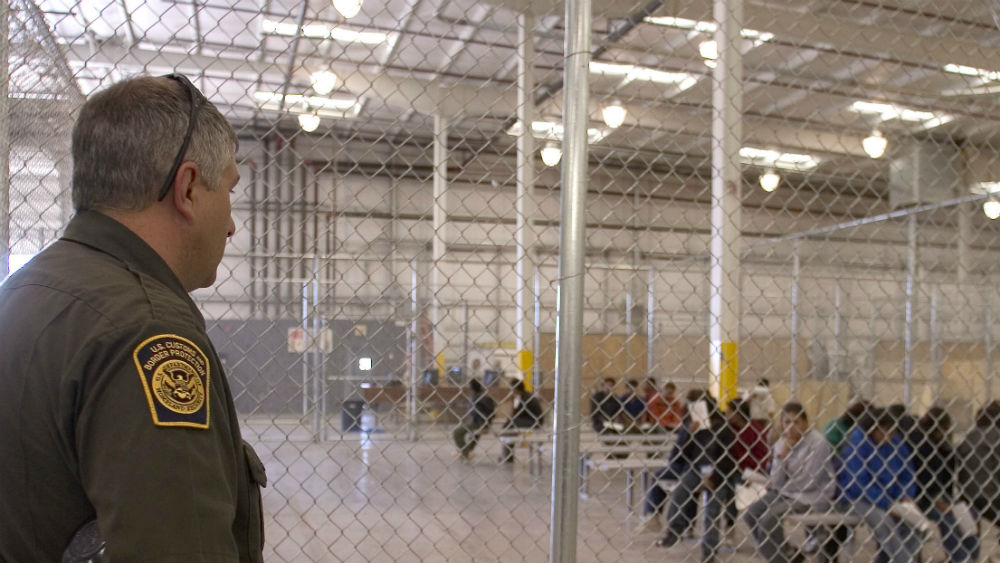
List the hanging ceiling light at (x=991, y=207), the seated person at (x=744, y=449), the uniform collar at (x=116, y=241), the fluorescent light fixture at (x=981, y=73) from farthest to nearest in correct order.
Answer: the hanging ceiling light at (x=991, y=207) → the seated person at (x=744, y=449) → the fluorescent light fixture at (x=981, y=73) → the uniform collar at (x=116, y=241)

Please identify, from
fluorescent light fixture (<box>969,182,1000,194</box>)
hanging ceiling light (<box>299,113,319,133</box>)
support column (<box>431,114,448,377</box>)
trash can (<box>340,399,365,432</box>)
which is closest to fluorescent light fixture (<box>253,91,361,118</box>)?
hanging ceiling light (<box>299,113,319,133</box>)

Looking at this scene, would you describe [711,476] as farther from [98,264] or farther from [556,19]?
[556,19]

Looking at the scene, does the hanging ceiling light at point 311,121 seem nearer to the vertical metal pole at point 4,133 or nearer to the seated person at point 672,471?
the vertical metal pole at point 4,133

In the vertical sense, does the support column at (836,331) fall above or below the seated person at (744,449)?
above

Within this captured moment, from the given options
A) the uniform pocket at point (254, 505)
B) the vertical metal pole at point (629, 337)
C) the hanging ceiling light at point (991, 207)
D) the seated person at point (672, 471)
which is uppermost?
the hanging ceiling light at point (991, 207)

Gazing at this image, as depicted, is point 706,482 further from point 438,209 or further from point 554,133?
point 438,209

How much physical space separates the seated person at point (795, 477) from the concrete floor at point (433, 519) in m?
0.28

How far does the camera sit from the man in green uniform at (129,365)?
91cm

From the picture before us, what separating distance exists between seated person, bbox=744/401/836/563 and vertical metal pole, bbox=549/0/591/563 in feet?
12.3

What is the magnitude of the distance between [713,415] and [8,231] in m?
4.91

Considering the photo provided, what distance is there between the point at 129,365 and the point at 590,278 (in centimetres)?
943

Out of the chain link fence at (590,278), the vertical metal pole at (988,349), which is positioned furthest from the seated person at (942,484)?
the vertical metal pole at (988,349)

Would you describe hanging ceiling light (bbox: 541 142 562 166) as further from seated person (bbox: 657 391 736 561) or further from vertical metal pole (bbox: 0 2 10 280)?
seated person (bbox: 657 391 736 561)

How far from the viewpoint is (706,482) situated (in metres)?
5.83
